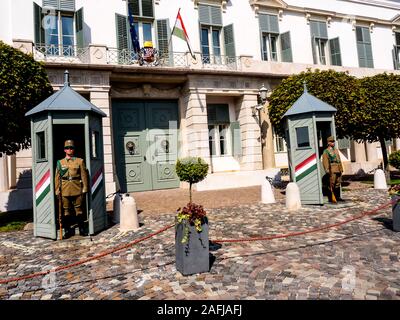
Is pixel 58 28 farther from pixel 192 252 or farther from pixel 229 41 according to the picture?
pixel 192 252

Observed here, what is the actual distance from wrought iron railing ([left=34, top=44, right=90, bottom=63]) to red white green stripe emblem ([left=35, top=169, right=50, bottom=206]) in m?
7.62

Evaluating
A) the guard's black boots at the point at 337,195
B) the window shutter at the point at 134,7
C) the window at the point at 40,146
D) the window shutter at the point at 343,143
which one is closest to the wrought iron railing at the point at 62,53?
the window shutter at the point at 134,7

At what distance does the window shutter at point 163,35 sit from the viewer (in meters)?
13.9

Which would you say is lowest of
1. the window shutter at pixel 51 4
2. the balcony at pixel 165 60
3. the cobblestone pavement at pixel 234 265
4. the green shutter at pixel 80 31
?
the cobblestone pavement at pixel 234 265

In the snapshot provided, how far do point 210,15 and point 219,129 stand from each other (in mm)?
6198

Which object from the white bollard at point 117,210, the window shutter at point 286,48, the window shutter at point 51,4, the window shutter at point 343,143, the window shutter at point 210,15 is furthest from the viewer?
the window shutter at point 343,143

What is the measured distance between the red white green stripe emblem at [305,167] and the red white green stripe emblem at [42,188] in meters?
6.80

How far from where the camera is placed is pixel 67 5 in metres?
12.5

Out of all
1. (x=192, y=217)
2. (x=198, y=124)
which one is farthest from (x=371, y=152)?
(x=192, y=217)

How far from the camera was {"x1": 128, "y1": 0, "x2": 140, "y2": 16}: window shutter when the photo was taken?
44.6 feet

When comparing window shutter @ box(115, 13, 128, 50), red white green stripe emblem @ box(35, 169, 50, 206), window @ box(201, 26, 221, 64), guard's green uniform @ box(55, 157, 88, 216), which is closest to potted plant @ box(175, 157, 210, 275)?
guard's green uniform @ box(55, 157, 88, 216)

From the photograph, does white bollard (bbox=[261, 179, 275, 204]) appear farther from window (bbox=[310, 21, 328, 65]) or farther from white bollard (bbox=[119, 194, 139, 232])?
window (bbox=[310, 21, 328, 65])

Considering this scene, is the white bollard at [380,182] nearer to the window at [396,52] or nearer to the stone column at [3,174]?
the window at [396,52]

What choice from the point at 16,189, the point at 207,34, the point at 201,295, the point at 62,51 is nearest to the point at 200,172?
the point at 201,295
